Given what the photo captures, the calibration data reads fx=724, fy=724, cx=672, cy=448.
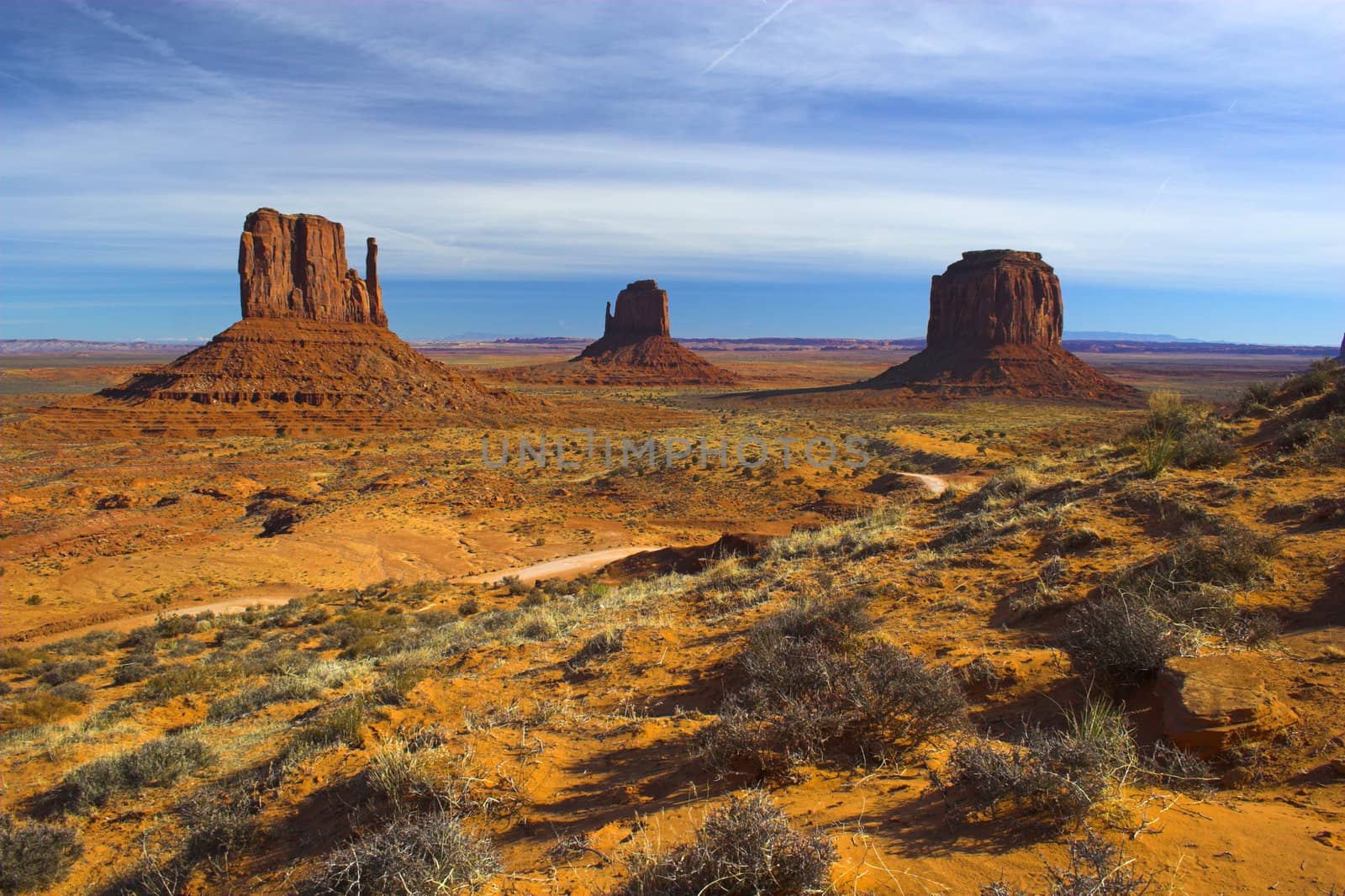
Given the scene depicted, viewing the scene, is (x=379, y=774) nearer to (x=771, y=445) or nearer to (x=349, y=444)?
(x=771, y=445)

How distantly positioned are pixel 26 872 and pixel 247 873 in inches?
63.3

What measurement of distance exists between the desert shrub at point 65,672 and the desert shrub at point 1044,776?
42.2 ft

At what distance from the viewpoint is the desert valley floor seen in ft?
11.1

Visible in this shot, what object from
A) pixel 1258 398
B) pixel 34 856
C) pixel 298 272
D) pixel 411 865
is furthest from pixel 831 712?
pixel 298 272

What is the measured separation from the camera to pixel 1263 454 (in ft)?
33.3

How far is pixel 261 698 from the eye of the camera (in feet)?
27.9

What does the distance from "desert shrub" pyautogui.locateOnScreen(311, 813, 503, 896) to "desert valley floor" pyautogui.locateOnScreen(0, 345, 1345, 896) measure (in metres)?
0.03

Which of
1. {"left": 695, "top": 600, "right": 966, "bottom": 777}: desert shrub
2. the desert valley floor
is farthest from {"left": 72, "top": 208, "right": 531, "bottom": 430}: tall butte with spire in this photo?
{"left": 695, "top": 600, "right": 966, "bottom": 777}: desert shrub

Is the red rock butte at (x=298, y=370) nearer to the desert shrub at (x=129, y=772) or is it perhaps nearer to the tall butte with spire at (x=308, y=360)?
the tall butte with spire at (x=308, y=360)

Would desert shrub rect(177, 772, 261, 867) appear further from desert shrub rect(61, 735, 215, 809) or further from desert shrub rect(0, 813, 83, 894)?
desert shrub rect(61, 735, 215, 809)

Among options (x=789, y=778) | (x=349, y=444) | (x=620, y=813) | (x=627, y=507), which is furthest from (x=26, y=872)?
(x=349, y=444)

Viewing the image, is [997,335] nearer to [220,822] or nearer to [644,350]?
[644,350]

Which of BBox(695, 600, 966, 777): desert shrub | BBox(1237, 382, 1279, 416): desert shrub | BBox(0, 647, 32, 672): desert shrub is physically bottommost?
BBox(0, 647, 32, 672): desert shrub

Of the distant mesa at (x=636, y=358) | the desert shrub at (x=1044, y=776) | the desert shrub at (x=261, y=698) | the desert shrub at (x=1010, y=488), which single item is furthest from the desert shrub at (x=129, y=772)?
the distant mesa at (x=636, y=358)
